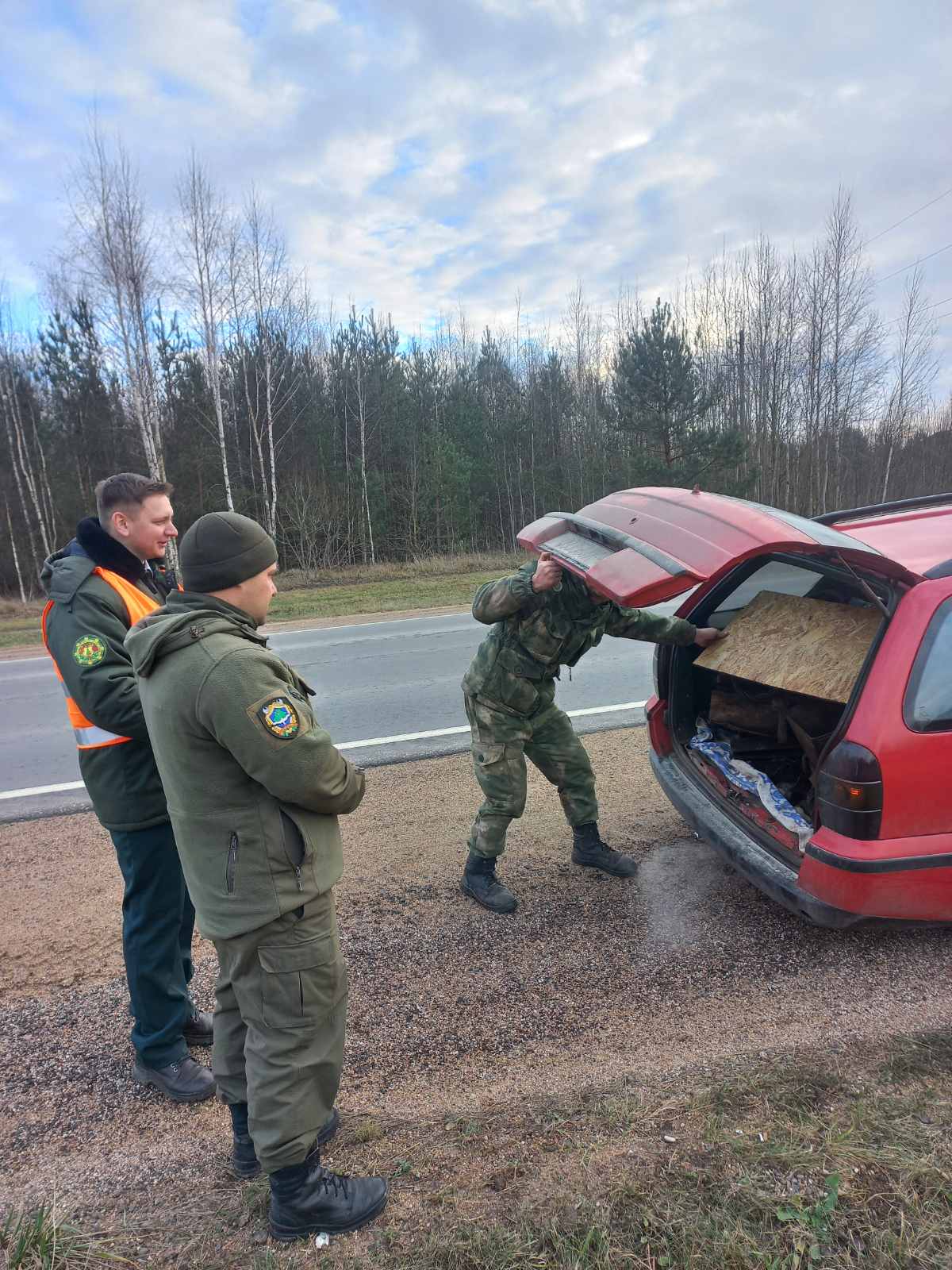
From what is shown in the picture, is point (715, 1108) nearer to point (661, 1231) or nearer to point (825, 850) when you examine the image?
point (661, 1231)

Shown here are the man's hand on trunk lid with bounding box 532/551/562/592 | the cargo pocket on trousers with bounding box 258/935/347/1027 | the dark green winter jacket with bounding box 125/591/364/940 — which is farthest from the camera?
the man's hand on trunk lid with bounding box 532/551/562/592

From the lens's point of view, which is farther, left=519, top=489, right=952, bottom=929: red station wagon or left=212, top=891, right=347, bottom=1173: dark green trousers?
left=519, top=489, right=952, bottom=929: red station wagon

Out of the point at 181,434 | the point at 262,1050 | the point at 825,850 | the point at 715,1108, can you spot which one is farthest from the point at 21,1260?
the point at 181,434

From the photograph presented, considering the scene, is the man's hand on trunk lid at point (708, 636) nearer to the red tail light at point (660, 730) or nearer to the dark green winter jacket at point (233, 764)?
the red tail light at point (660, 730)

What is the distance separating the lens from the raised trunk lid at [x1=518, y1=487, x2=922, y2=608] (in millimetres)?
2535

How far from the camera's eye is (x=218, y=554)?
1.93 m

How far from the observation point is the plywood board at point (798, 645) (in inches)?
119

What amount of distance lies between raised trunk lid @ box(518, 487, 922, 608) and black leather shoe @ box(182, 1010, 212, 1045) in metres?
2.17

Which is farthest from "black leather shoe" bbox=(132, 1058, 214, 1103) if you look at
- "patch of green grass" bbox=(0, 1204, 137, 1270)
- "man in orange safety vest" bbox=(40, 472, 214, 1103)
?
"patch of green grass" bbox=(0, 1204, 137, 1270)

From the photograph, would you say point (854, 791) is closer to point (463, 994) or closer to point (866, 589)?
point (866, 589)

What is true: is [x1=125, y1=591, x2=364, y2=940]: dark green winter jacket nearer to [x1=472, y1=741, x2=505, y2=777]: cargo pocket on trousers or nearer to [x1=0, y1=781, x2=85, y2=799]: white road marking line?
[x1=472, y1=741, x2=505, y2=777]: cargo pocket on trousers

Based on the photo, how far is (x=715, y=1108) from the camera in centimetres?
228

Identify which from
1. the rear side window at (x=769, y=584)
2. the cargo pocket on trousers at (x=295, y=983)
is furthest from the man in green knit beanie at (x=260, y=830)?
the rear side window at (x=769, y=584)

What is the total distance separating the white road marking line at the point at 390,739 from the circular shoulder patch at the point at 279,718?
413 cm
